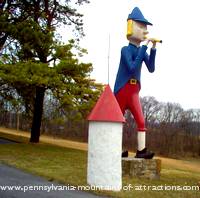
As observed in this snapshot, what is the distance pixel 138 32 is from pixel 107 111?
3.09 metres

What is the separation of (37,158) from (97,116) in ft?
18.0

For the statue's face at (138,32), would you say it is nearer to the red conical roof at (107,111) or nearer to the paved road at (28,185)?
the red conical roof at (107,111)

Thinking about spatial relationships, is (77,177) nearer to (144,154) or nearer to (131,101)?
(144,154)

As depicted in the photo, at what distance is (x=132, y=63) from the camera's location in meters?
11.0

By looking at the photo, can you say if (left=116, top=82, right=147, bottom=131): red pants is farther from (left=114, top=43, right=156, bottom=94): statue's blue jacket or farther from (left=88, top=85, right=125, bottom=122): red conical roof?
(left=88, top=85, right=125, bottom=122): red conical roof

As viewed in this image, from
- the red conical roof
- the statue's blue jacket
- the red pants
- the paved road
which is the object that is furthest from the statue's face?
the paved road

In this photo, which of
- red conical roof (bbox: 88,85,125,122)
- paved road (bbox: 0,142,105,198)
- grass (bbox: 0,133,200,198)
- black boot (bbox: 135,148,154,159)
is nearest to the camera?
paved road (bbox: 0,142,105,198)

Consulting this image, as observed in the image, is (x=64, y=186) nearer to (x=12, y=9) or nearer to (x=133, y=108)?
(x=133, y=108)

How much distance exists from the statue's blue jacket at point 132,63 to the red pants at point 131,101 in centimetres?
14

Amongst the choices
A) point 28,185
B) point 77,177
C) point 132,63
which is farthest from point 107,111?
point 132,63

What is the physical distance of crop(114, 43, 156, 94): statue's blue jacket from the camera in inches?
430

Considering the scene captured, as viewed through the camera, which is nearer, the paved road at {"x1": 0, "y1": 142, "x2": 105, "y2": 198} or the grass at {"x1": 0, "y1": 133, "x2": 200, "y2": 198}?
the paved road at {"x1": 0, "y1": 142, "x2": 105, "y2": 198}

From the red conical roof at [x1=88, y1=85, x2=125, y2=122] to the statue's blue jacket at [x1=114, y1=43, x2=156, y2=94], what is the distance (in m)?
2.00

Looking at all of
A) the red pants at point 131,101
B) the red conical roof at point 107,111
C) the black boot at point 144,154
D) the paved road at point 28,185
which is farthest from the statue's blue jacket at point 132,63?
the paved road at point 28,185
